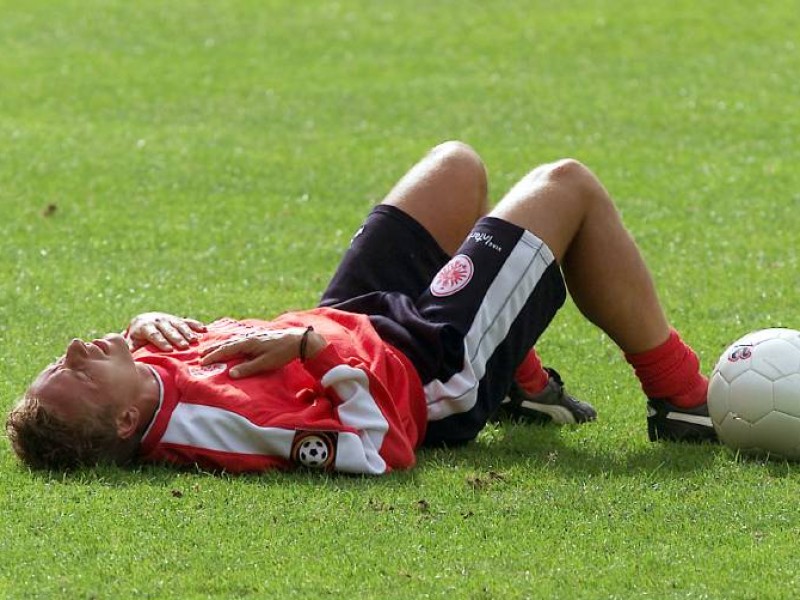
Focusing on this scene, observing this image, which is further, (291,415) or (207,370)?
(207,370)

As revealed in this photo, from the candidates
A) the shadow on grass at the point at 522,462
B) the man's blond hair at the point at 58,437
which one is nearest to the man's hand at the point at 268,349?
the shadow on grass at the point at 522,462

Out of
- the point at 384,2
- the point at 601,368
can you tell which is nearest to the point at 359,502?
the point at 601,368

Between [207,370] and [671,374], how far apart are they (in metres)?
1.89

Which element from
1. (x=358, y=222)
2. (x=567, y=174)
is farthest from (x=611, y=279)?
(x=358, y=222)

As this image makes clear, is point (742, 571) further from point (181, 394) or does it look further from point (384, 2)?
point (384, 2)

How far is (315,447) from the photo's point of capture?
19.6ft

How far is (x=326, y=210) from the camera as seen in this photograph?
449 inches

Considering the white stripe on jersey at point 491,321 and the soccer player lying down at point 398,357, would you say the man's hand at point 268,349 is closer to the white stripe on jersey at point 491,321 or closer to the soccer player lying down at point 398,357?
Answer: the soccer player lying down at point 398,357

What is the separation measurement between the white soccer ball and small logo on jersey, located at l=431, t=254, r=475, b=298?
1.07 metres

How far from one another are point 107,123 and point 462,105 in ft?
10.3

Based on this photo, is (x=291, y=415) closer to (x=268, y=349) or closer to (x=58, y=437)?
(x=268, y=349)

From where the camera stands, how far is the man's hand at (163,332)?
6.40 meters

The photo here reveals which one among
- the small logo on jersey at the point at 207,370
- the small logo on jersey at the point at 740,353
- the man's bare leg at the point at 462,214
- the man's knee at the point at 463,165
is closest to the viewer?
the small logo on jersey at the point at 207,370

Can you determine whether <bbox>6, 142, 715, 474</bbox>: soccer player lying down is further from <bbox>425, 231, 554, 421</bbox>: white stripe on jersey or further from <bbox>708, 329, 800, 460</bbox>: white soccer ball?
<bbox>708, 329, 800, 460</bbox>: white soccer ball
